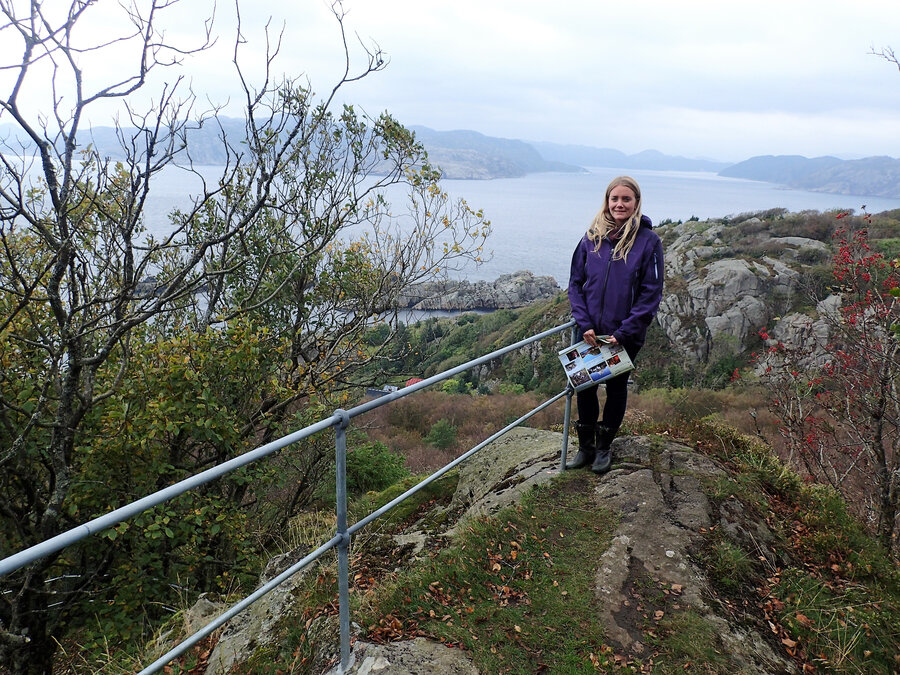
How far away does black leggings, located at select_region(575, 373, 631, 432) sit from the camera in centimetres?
431

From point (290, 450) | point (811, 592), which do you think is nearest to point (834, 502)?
point (811, 592)

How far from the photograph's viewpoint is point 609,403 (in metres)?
4.46

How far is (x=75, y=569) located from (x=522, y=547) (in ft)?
18.1

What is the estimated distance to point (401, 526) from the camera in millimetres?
4840

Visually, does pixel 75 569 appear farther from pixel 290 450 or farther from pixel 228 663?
pixel 228 663

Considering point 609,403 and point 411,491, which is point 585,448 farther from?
point 411,491

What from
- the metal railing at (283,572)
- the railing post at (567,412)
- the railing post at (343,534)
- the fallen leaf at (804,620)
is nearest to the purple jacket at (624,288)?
the railing post at (567,412)

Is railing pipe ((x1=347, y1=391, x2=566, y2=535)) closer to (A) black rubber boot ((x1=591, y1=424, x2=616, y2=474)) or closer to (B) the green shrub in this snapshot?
(A) black rubber boot ((x1=591, y1=424, x2=616, y2=474))

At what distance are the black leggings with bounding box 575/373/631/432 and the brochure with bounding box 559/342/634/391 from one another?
24 centimetres

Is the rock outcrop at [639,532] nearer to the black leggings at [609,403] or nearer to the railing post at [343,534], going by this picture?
the railing post at [343,534]

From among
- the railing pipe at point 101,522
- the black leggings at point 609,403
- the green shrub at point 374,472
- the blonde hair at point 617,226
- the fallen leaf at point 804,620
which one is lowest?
the green shrub at point 374,472

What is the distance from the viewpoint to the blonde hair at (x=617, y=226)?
3.95 m

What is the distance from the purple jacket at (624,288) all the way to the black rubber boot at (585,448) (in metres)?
0.92

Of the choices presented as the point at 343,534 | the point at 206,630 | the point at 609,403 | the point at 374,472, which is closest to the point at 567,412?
the point at 609,403
